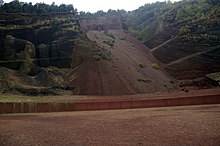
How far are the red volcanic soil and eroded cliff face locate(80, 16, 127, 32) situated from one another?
10.8m

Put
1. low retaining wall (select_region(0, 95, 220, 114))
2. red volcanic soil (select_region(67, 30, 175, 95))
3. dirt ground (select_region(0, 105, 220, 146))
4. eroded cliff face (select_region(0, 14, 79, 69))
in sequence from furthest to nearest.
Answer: eroded cliff face (select_region(0, 14, 79, 69)), red volcanic soil (select_region(67, 30, 175, 95)), low retaining wall (select_region(0, 95, 220, 114)), dirt ground (select_region(0, 105, 220, 146))

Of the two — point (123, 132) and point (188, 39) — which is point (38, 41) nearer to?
point (188, 39)

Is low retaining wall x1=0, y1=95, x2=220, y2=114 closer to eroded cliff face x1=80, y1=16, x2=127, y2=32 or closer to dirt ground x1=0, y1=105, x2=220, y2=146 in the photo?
dirt ground x1=0, y1=105, x2=220, y2=146

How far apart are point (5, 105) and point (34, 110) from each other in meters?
2.15

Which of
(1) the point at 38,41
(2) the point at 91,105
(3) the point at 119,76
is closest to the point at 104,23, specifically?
(1) the point at 38,41

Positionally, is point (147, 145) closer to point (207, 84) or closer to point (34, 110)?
point (34, 110)

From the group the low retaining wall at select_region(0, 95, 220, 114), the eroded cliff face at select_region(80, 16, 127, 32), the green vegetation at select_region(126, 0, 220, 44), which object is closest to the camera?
the low retaining wall at select_region(0, 95, 220, 114)

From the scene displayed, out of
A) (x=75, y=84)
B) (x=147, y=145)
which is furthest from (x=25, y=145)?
(x=75, y=84)

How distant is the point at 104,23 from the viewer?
5656 centimetres

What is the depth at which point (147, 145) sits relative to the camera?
1045cm

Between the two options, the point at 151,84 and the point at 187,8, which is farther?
the point at 187,8

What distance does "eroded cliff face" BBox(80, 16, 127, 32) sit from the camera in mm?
53878

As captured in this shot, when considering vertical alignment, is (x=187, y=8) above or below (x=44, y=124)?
above

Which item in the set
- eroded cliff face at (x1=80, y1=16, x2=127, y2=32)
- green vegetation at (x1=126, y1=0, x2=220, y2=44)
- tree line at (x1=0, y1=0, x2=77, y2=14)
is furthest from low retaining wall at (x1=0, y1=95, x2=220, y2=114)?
eroded cliff face at (x1=80, y1=16, x2=127, y2=32)
